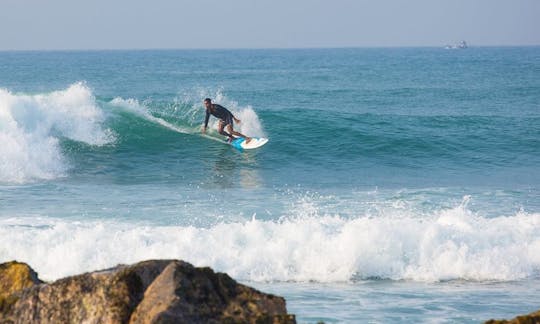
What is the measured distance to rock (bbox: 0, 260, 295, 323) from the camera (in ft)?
14.4

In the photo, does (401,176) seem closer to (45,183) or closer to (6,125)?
(45,183)

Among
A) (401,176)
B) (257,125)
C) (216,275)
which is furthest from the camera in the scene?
(257,125)

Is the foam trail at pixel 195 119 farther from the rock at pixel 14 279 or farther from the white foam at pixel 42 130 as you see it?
the rock at pixel 14 279

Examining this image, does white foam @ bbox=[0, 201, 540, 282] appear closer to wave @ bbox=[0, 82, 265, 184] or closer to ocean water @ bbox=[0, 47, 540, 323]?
ocean water @ bbox=[0, 47, 540, 323]

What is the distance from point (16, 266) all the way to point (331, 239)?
6.65 m

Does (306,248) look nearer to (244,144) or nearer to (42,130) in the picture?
(244,144)

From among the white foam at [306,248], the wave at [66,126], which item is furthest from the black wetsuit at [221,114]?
the white foam at [306,248]

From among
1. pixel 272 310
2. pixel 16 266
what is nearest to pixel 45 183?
→ pixel 16 266

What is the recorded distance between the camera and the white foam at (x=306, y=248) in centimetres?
1063

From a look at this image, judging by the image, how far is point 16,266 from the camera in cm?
521

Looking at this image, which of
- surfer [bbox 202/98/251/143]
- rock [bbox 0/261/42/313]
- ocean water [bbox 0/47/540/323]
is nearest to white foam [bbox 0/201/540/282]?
ocean water [bbox 0/47/540/323]

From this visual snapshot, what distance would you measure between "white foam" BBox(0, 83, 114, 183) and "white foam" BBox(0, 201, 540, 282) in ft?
20.1

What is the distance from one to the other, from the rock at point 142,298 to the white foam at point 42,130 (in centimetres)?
1306

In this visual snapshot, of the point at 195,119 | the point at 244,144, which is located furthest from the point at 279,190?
the point at 195,119
